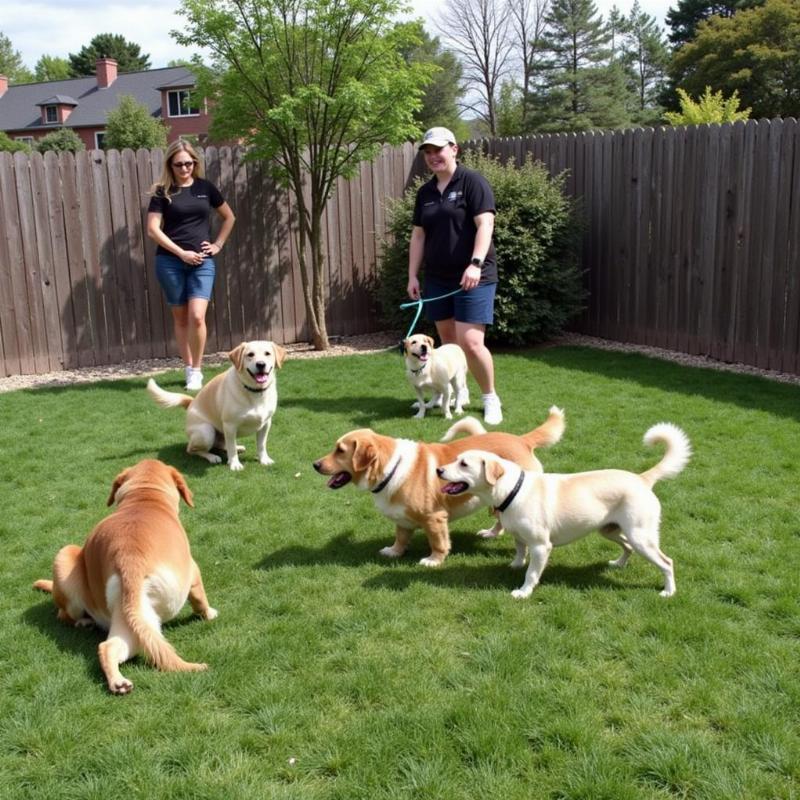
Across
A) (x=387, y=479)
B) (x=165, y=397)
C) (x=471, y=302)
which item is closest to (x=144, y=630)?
(x=387, y=479)

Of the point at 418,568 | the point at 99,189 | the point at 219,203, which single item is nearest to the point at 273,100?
the point at 219,203

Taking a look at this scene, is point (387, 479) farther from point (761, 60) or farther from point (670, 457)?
point (761, 60)

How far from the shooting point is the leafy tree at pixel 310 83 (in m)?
9.63

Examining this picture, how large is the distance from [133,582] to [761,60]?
121ft

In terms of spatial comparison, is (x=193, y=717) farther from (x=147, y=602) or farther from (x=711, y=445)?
(x=711, y=445)

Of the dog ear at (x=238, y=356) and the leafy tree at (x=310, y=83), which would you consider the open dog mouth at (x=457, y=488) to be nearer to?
the dog ear at (x=238, y=356)

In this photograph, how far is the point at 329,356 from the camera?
10.7 meters

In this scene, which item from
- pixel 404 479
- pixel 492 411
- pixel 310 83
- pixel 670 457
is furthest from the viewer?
pixel 310 83

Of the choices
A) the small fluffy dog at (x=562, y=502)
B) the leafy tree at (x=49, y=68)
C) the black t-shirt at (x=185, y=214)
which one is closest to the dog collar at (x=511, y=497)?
the small fluffy dog at (x=562, y=502)

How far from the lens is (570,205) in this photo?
10875 mm

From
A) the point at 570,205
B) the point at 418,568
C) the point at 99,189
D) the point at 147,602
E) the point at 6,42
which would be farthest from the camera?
the point at 6,42

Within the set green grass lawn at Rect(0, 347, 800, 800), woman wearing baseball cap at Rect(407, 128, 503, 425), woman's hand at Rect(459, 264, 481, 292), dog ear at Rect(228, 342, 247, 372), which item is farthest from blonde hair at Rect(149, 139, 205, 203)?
green grass lawn at Rect(0, 347, 800, 800)

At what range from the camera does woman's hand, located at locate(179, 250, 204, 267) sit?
8.72 metres

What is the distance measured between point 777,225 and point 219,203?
20.3ft
